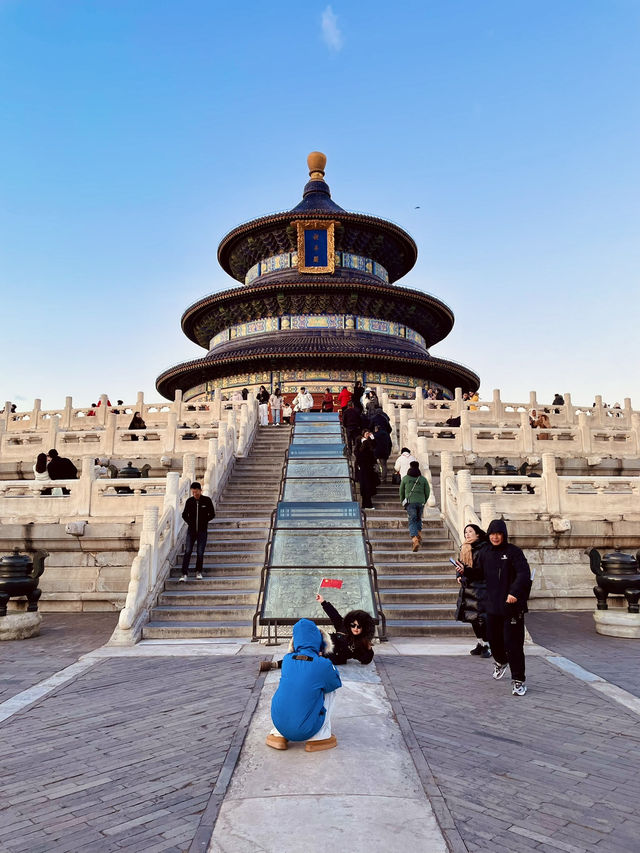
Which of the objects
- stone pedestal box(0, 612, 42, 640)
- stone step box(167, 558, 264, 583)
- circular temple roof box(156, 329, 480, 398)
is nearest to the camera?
stone pedestal box(0, 612, 42, 640)

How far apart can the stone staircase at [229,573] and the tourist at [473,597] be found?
10.2 feet

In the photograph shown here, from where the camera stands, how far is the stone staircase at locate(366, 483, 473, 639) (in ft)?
30.5

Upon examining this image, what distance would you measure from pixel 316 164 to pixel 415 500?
36583 millimetres

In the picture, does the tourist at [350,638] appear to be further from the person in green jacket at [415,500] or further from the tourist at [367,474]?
the tourist at [367,474]

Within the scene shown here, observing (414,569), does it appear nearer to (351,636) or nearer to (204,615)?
(204,615)

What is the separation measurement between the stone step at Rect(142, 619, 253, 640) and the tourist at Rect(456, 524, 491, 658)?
3076 mm

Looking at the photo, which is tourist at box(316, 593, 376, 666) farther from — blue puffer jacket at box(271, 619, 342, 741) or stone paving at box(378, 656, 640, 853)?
blue puffer jacket at box(271, 619, 342, 741)

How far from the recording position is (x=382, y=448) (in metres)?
14.8

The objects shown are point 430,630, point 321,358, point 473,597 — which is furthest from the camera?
point 321,358

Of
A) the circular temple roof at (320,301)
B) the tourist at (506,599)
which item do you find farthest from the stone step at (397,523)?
the circular temple roof at (320,301)

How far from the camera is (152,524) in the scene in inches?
387

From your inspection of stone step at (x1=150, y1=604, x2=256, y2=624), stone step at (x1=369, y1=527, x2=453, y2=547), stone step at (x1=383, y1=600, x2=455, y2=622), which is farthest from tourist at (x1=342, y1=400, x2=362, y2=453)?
stone step at (x1=150, y1=604, x2=256, y2=624)

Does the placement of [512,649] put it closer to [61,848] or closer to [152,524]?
[61,848]

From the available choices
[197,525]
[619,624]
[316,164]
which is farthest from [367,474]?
[316,164]
